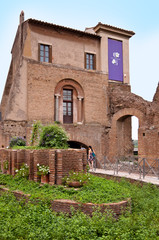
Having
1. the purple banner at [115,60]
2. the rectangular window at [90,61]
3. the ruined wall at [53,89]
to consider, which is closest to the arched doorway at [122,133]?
the ruined wall at [53,89]

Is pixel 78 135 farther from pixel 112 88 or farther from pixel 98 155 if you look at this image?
pixel 112 88

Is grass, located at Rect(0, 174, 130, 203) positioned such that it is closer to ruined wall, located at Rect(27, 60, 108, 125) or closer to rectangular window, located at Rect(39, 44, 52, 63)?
ruined wall, located at Rect(27, 60, 108, 125)

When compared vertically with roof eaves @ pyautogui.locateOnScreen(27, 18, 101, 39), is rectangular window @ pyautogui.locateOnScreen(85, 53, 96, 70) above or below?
below

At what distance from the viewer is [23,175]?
820 centimetres

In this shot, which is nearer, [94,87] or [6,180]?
[6,180]

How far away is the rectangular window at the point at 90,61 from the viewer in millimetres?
19141

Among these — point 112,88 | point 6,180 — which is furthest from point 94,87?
point 6,180

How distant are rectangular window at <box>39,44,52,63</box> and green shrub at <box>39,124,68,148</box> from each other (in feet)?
33.7

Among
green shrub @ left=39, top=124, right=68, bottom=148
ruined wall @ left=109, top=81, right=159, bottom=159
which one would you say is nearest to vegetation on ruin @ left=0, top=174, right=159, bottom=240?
green shrub @ left=39, top=124, right=68, bottom=148

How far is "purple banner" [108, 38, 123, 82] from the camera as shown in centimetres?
1972

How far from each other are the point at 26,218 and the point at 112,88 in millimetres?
15091

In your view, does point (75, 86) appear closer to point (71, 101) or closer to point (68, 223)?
point (71, 101)

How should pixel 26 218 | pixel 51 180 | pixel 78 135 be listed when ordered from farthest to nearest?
pixel 78 135 < pixel 51 180 < pixel 26 218

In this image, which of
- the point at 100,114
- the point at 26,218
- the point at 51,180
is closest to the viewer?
the point at 26,218
